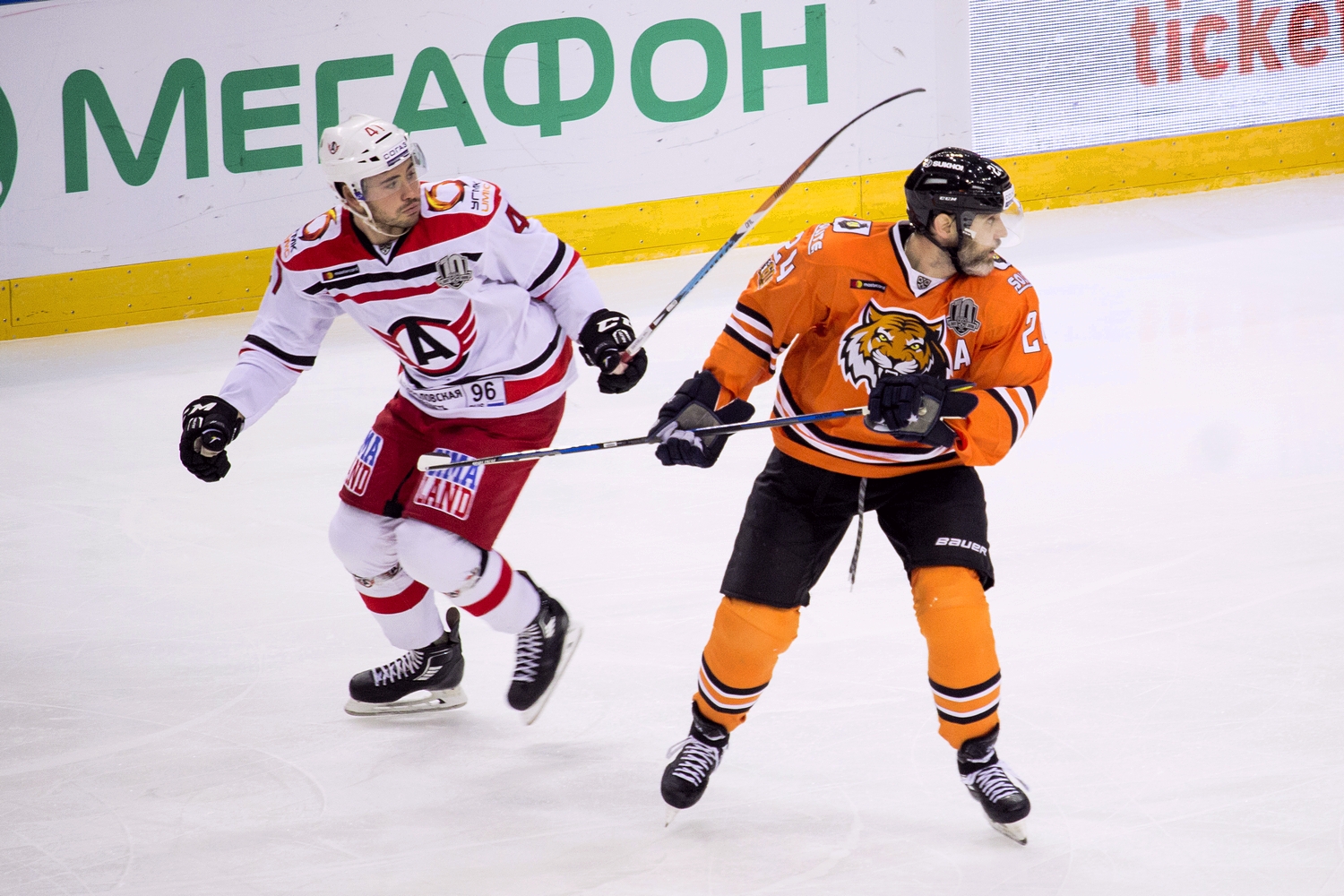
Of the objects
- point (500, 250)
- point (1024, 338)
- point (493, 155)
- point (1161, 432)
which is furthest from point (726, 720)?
point (493, 155)

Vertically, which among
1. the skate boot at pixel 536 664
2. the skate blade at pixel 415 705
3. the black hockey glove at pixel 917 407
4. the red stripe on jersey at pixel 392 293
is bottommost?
the skate blade at pixel 415 705

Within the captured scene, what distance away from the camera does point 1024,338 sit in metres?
2.54

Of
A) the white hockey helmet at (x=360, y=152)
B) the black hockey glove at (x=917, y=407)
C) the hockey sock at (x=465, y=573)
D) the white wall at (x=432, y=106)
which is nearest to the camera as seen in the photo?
the black hockey glove at (x=917, y=407)

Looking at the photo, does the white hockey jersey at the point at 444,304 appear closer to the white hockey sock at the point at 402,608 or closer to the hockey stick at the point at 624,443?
the hockey stick at the point at 624,443

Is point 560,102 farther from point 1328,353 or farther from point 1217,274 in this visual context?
point 1328,353

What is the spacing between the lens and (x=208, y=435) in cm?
295

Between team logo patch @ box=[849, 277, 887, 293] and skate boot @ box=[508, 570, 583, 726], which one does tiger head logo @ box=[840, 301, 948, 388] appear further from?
skate boot @ box=[508, 570, 583, 726]

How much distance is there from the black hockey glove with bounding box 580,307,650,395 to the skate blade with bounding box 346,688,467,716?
788 millimetres

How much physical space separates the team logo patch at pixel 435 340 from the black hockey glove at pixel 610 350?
0.23 meters

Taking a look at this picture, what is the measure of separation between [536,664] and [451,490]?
1.36ft

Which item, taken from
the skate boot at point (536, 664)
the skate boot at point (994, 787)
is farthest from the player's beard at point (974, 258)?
the skate boot at point (536, 664)

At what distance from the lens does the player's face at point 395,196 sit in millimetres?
2879

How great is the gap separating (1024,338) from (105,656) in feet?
7.41

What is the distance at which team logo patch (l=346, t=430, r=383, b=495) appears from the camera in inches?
122
